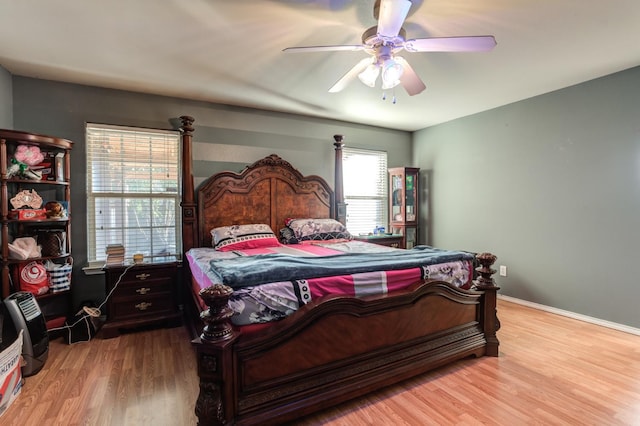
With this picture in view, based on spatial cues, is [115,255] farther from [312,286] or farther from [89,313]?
[312,286]

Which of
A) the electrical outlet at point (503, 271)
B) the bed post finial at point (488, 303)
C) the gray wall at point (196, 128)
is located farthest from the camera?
the electrical outlet at point (503, 271)

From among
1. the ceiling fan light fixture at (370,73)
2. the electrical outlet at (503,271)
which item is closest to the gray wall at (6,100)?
the ceiling fan light fixture at (370,73)

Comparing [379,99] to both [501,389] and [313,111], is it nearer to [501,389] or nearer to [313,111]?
[313,111]

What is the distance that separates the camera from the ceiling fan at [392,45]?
1661 mm

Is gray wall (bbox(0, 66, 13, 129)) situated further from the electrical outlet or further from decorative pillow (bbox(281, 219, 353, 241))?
the electrical outlet

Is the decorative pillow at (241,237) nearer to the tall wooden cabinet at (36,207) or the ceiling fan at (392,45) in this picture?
the tall wooden cabinet at (36,207)

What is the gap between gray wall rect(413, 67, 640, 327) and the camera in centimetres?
293

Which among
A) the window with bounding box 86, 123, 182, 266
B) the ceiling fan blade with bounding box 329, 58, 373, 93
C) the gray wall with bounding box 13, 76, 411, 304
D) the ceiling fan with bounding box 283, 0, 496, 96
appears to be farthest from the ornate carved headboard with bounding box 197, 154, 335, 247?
the ceiling fan with bounding box 283, 0, 496, 96

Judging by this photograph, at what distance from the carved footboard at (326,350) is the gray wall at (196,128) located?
8.09 ft

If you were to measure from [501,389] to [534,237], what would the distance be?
225cm

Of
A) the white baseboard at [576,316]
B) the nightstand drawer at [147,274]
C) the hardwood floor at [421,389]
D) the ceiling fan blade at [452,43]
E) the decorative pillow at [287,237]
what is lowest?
the hardwood floor at [421,389]

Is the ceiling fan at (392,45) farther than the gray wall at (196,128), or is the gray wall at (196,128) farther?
the gray wall at (196,128)

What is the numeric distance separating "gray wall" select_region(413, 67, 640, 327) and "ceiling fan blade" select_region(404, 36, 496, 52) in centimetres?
209

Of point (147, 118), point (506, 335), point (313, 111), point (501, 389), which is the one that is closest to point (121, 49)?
point (147, 118)
